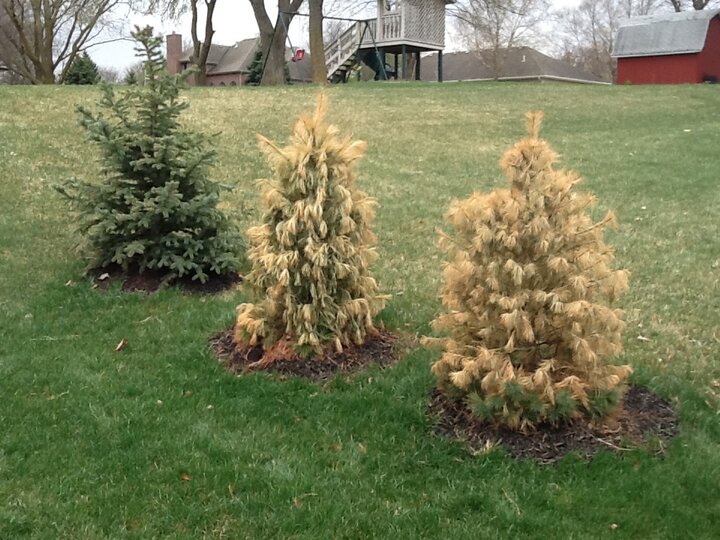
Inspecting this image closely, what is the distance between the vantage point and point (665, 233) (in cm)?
770

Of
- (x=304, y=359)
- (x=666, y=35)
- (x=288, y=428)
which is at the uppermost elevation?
(x=666, y=35)

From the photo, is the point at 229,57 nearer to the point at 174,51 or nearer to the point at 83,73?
the point at 174,51

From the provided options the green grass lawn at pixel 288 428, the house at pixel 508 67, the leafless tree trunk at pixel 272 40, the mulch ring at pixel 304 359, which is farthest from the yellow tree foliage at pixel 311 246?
the house at pixel 508 67

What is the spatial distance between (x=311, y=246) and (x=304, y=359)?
29.1 inches

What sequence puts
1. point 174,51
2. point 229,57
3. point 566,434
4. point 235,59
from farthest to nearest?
point 229,57, point 235,59, point 174,51, point 566,434

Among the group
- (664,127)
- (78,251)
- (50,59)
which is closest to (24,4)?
(50,59)

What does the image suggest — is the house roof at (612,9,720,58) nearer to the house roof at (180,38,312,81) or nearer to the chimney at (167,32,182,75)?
the house roof at (180,38,312,81)

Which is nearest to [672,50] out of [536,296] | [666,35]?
[666,35]

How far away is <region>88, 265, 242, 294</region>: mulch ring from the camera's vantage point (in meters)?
5.78

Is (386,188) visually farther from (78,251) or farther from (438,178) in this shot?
(78,251)

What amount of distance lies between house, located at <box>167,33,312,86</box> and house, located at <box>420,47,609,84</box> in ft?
30.5

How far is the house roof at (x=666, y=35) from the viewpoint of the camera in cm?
3028

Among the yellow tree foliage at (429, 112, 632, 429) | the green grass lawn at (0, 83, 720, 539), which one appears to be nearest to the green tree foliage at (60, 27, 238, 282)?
the green grass lawn at (0, 83, 720, 539)

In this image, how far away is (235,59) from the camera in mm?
52938
